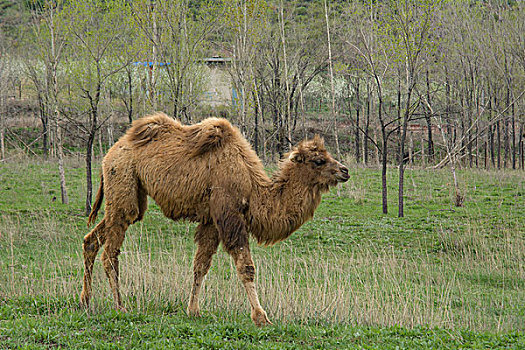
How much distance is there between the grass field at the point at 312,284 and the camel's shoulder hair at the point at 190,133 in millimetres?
1966

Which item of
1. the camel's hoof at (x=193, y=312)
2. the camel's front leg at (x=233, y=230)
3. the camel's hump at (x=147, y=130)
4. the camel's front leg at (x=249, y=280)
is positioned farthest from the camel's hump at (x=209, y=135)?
the camel's hoof at (x=193, y=312)

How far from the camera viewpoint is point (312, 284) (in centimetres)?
855

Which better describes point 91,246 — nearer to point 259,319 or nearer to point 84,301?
point 84,301

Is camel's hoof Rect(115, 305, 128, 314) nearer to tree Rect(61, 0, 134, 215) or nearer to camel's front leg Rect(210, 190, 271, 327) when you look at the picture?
camel's front leg Rect(210, 190, 271, 327)

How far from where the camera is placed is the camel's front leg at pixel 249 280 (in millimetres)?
6043

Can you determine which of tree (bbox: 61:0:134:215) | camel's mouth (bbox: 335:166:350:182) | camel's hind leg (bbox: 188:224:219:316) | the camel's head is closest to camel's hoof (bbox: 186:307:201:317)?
camel's hind leg (bbox: 188:224:219:316)

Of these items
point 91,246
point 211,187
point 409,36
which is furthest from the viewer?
point 409,36

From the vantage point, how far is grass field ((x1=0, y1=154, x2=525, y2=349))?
18.7 feet

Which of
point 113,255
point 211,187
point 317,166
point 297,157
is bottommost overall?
point 113,255

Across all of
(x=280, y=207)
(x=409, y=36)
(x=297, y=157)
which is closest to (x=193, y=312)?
(x=280, y=207)

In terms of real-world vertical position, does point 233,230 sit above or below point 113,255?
above

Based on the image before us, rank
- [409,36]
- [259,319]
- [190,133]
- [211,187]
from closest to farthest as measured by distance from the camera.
Answer: [259,319] < [211,187] < [190,133] < [409,36]

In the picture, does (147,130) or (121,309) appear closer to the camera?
(121,309)

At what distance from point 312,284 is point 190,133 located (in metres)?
3.38
